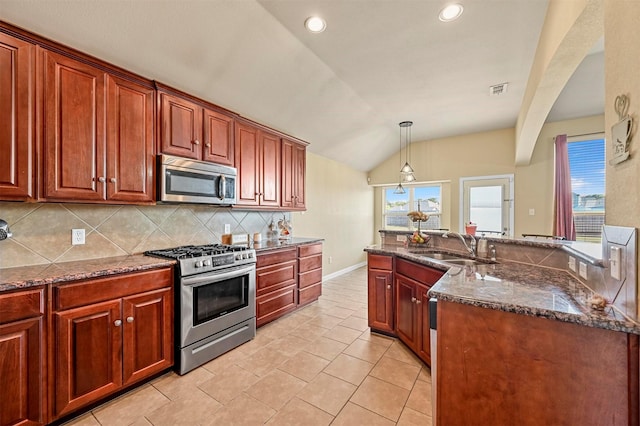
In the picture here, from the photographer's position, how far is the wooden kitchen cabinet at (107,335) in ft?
5.36

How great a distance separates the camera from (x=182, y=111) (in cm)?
254

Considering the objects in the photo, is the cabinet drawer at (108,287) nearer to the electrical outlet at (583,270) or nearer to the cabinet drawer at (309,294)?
the cabinet drawer at (309,294)

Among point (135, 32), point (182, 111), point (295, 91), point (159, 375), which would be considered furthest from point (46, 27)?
point (159, 375)


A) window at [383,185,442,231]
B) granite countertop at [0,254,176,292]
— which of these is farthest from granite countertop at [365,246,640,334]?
window at [383,185,442,231]

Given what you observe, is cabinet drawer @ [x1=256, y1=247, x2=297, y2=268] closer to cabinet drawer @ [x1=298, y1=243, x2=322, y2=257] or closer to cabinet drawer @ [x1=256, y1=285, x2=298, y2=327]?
cabinet drawer @ [x1=298, y1=243, x2=322, y2=257]

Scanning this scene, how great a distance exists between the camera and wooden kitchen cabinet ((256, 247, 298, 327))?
3.01m

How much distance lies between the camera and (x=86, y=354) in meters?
1.73

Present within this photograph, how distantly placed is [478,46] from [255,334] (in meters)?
3.75

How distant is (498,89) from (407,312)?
3188 mm

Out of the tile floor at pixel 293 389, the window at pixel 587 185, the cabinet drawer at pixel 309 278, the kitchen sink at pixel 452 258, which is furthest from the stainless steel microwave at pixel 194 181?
the window at pixel 587 185

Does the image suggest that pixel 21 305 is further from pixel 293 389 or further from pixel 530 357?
pixel 530 357

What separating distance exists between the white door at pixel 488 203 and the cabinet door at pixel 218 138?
4669 millimetres

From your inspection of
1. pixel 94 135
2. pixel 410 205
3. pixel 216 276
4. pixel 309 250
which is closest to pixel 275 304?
pixel 309 250

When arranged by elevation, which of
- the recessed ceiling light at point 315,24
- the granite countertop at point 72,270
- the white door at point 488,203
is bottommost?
the granite countertop at point 72,270
